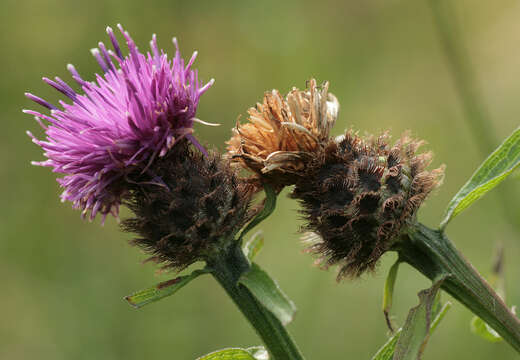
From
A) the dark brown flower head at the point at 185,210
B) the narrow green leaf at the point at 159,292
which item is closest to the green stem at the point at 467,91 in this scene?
the dark brown flower head at the point at 185,210

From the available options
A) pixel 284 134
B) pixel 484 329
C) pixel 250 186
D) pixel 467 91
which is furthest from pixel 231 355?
pixel 467 91

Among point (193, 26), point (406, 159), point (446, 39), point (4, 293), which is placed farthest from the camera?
point (193, 26)

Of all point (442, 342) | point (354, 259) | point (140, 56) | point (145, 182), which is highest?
point (140, 56)

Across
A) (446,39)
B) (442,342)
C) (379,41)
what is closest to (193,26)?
(379,41)

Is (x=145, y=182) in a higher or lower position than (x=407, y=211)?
higher

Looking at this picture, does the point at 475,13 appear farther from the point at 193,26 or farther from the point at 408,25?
the point at 193,26

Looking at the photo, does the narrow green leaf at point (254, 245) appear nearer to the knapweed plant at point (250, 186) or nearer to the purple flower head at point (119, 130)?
the knapweed plant at point (250, 186)

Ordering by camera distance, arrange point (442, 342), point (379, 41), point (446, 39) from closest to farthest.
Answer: point (446, 39) → point (442, 342) → point (379, 41)

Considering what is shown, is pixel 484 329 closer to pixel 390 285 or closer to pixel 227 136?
pixel 390 285
